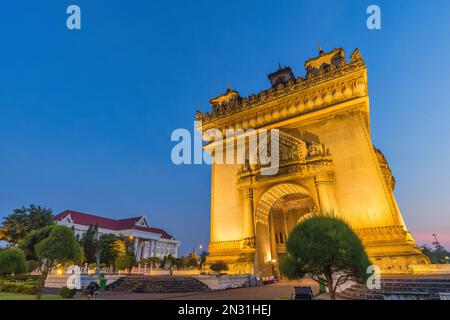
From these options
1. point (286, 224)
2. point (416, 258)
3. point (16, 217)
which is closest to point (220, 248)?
point (286, 224)

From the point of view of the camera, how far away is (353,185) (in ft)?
64.9

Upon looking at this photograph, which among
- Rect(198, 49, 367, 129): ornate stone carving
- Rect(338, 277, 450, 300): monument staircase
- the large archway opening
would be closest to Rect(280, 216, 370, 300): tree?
Rect(338, 277, 450, 300): monument staircase

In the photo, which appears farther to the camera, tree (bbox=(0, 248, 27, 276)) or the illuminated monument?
the illuminated monument

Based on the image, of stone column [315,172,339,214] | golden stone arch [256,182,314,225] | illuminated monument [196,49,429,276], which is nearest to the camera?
illuminated monument [196,49,429,276]

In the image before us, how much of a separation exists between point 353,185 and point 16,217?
37262 mm

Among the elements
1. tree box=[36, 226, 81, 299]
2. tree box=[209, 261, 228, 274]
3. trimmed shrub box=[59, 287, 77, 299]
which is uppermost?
tree box=[36, 226, 81, 299]

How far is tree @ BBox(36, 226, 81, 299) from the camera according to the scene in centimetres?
1064

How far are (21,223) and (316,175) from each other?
1333 inches

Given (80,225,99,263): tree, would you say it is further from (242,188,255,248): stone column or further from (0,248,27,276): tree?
(242,188,255,248): stone column

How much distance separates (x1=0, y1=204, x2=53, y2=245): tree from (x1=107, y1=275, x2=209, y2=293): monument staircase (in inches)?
793

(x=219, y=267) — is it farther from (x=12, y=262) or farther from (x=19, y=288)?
(x=12, y=262)

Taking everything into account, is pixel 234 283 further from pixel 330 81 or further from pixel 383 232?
pixel 330 81

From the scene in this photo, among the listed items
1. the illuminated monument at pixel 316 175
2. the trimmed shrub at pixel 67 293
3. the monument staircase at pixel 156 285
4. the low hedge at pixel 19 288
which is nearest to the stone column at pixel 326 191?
the illuminated monument at pixel 316 175

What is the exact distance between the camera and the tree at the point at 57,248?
10638 mm
